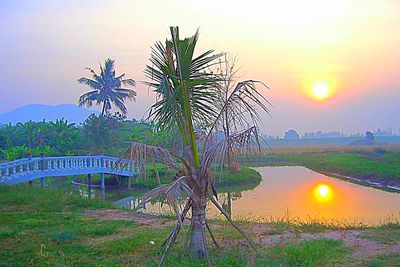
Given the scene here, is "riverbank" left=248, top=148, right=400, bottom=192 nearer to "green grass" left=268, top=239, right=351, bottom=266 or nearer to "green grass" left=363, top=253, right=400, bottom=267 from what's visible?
"green grass" left=268, top=239, right=351, bottom=266

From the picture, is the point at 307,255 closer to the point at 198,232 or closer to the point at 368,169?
the point at 198,232

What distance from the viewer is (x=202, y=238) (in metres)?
6.02

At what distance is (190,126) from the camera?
6125mm

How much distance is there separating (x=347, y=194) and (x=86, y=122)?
18.9 m

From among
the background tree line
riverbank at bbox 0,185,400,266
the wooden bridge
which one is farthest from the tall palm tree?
riverbank at bbox 0,185,400,266

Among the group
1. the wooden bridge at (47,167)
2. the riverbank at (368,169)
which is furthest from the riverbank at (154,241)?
the riverbank at (368,169)

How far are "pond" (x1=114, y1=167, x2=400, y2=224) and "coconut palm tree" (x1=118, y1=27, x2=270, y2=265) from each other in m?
5.71

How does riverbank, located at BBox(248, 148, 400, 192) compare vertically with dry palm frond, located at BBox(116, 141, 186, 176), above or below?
below

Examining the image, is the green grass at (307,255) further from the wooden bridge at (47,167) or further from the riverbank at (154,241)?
Result: the wooden bridge at (47,167)

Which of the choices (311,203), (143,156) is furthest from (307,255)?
(311,203)

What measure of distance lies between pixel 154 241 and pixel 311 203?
12.1m

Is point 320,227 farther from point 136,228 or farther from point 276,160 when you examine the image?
point 276,160

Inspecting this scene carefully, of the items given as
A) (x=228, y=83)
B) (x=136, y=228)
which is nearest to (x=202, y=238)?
(x=228, y=83)

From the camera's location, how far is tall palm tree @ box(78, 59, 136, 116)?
3250 cm
